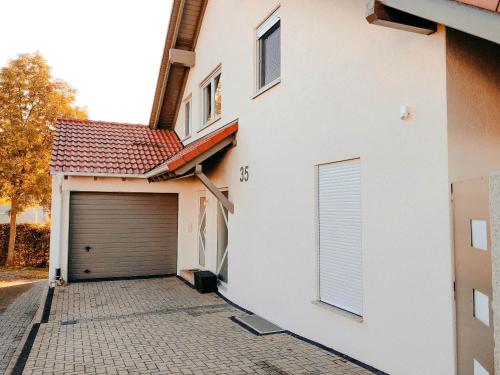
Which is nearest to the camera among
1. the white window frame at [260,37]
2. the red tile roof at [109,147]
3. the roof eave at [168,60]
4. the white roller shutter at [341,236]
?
the white roller shutter at [341,236]

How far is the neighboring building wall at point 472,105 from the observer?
4488 mm

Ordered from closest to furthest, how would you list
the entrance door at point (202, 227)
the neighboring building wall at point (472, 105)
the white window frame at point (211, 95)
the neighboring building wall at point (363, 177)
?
the neighboring building wall at point (472, 105) → the neighboring building wall at point (363, 177) → the white window frame at point (211, 95) → the entrance door at point (202, 227)

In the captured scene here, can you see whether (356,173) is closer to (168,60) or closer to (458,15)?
(458,15)

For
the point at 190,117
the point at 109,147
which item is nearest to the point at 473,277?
the point at 190,117

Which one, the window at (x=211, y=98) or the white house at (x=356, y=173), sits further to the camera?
the window at (x=211, y=98)

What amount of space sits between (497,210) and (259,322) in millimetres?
5810

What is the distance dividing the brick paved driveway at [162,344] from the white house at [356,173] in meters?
0.60

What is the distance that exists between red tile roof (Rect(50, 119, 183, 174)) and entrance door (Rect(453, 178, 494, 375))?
35.3 feet

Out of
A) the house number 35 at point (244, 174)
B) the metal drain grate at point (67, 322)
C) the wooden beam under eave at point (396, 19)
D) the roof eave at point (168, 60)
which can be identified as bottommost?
the metal drain grate at point (67, 322)

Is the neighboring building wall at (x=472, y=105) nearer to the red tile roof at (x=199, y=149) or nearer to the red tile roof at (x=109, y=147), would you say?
the red tile roof at (x=199, y=149)

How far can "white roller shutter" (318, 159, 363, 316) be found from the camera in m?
5.90

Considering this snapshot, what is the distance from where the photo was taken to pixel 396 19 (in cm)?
464

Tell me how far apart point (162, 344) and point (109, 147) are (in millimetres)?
9243

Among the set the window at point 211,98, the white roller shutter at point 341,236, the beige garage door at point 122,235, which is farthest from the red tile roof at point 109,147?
the white roller shutter at point 341,236
